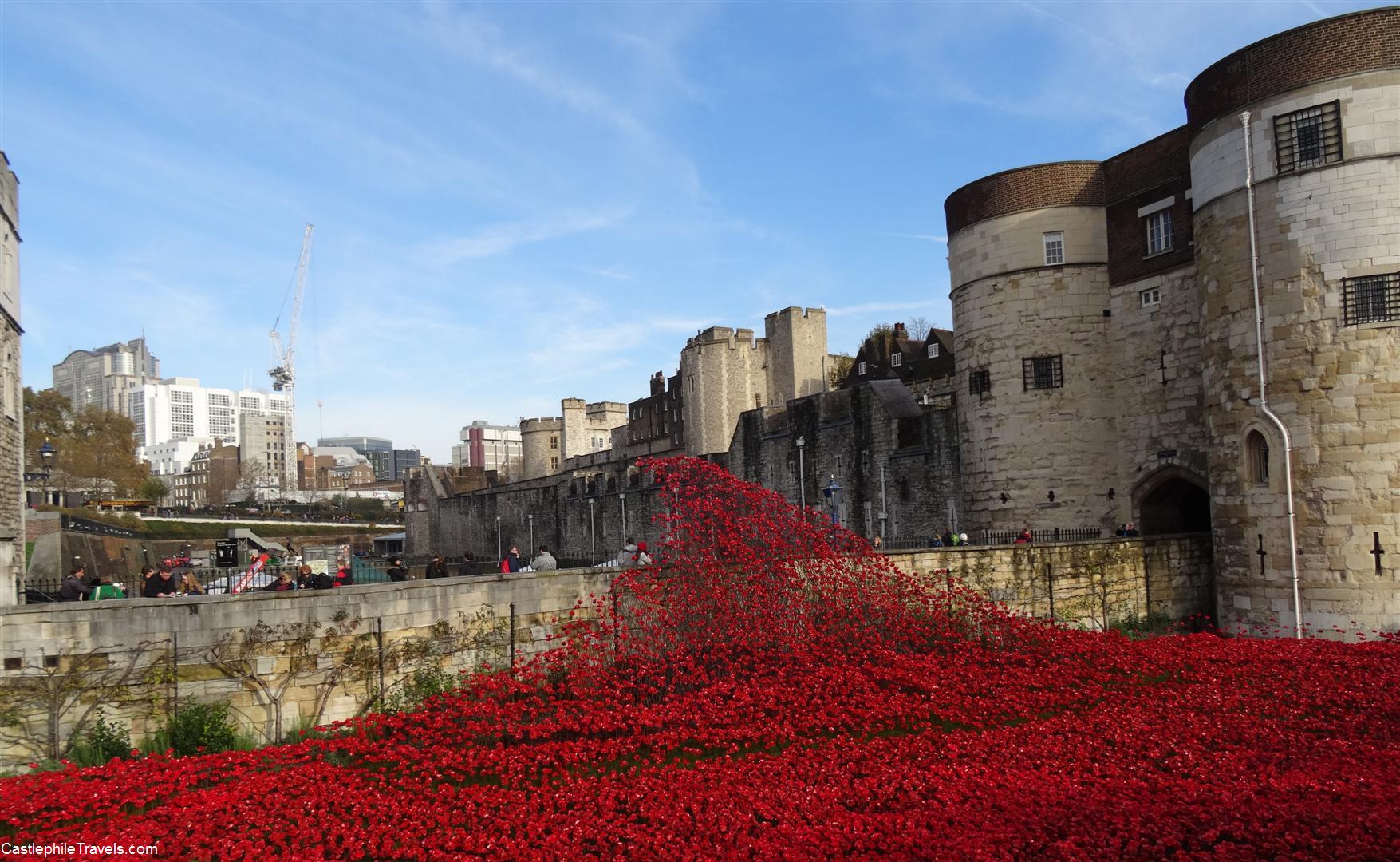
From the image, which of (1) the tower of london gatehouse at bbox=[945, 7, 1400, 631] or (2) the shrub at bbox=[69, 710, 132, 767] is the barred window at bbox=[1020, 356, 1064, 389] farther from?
(2) the shrub at bbox=[69, 710, 132, 767]

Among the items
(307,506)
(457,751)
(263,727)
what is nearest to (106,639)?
(263,727)

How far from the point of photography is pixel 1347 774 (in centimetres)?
908

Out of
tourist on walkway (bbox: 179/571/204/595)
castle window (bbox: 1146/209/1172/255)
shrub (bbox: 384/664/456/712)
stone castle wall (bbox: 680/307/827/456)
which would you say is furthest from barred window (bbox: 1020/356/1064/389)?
stone castle wall (bbox: 680/307/827/456)

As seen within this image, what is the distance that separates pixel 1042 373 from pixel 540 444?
247 feet

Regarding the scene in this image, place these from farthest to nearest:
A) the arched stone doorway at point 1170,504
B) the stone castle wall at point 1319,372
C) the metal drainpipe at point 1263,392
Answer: the arched stone doorway at point 1170,504
the metal drainpipe at point 1263,392
the stone castle wall at point 1319,372

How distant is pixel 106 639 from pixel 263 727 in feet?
7.24

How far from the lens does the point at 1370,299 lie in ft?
57.2

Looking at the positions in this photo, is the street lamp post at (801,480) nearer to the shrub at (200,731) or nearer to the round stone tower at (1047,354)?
the round stone tower at (1047,354)

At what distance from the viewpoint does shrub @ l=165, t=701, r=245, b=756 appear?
39.6ft

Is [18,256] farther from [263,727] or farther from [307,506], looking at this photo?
[307,506]

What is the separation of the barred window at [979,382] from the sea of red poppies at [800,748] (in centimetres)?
898

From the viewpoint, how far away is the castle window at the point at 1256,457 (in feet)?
61.0

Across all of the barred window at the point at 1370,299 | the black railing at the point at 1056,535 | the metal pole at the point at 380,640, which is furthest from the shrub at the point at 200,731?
the barred window at the point at 1370,299

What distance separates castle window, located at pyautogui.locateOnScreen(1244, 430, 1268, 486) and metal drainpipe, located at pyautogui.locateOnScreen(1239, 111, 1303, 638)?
1.88 ft
